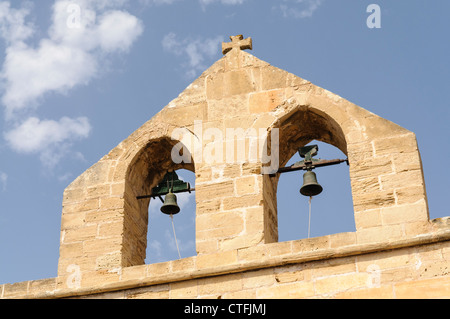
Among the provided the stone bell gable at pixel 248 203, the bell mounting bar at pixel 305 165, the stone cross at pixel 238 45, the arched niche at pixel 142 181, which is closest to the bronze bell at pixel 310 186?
the bell mounting bar at pixel 305 165

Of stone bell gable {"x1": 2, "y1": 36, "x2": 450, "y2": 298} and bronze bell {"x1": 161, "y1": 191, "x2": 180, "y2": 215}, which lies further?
bronze bell {"x1": 161, "y1": 191, "x2": 180, "y2": 215}

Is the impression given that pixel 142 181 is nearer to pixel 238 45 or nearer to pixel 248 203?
pixel 248 203

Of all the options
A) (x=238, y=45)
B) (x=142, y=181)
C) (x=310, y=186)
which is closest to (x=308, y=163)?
(x=310, y=186)

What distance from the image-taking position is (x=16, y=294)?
11.1 meters

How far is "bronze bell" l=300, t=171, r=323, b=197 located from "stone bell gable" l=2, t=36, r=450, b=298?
313 millimetres

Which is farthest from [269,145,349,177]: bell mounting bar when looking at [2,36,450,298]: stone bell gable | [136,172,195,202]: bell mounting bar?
[136,172,195,202]: bell mounting bar

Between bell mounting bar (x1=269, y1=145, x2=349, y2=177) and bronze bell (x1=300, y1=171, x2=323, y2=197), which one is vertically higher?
bell mounting bar (x1=269, y1=145, x2=349, y2=177)

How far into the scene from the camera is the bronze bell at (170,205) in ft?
38.7

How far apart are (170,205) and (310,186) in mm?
1447

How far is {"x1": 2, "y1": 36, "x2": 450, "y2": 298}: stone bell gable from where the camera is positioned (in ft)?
33.8

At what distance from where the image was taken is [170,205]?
464 inches

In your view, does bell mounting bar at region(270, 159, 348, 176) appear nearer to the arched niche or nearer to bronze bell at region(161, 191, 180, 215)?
the arched niche

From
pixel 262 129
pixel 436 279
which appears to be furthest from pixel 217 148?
pixel 436 279
